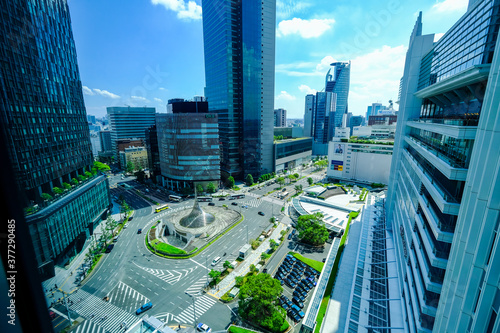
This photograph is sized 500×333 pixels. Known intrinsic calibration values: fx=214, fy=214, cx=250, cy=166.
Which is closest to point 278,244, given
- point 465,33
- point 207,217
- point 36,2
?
point 207,217

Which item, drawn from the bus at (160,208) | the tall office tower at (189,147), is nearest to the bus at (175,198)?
the tall office tower at (189,147)

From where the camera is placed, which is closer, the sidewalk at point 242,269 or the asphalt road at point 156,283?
the asphalt road at point 156,283

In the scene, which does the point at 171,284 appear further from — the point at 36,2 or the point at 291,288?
the point at 36,2

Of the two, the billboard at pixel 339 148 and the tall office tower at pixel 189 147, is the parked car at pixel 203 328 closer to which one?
the tall office tower at pixel 189 147

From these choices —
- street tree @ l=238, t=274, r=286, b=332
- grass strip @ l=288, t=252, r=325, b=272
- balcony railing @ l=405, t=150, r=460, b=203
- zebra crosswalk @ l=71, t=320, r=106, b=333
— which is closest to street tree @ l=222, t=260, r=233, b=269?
street tree @ l=238, t=274, r=286, b=332

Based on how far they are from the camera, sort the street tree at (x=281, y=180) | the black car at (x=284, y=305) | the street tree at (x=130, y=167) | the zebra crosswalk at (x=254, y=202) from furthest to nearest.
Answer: the street tree at (x=130, y=167)
the street tree at (x=281, y=180)
the zebra crosswalk at (x=254, y=202)
the black car at (x=284, y=305)

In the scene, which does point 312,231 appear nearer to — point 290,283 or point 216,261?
point 290,283
